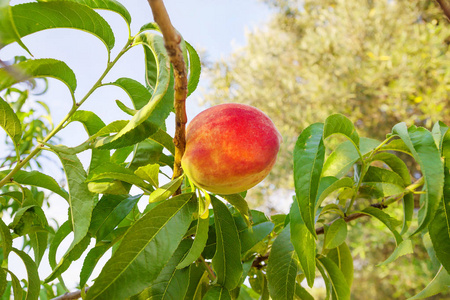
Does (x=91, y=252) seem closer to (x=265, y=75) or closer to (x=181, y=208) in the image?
(x=181, y=208)

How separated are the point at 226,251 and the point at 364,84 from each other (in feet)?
13.4

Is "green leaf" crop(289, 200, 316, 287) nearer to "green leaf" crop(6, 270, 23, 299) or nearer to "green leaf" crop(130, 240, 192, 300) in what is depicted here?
"green leaf" crop(130, 240, 192, 300)

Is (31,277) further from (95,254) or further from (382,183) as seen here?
(382,183)

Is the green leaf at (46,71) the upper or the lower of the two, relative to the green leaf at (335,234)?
upper

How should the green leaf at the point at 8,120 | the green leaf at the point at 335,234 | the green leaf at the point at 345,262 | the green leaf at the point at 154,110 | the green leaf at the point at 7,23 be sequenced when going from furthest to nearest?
the green leaf at the point at 345,262
the green leaf at the point at 335,234
the green leaf at the point at 8,120
the green leaf at the point at 154,110
the green leaf at the point at 7,23

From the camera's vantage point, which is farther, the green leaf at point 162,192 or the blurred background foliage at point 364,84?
the blurred background foliage at point 364,84

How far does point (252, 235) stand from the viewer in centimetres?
53

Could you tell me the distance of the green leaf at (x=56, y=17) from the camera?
15.8 inches

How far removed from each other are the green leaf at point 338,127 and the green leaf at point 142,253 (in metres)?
0.19

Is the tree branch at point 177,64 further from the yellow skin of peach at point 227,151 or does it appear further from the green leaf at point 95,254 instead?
the green leaf at point 95,254

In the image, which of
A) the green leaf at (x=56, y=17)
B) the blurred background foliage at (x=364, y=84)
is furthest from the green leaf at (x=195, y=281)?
the blurred background foliage at (x=364, y=84)

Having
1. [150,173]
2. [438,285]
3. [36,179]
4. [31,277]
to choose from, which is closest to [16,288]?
[31,277]

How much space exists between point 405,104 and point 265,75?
1902 millimetres

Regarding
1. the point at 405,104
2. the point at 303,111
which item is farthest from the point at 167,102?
the point at 303,111
